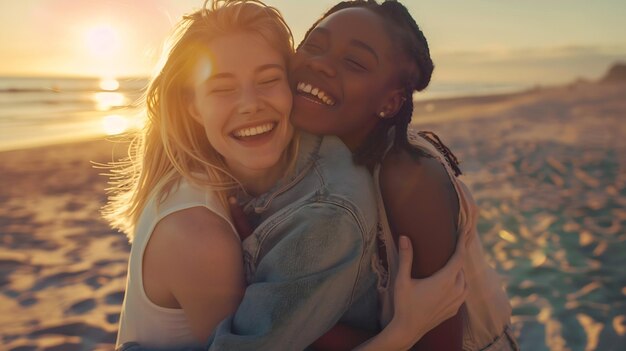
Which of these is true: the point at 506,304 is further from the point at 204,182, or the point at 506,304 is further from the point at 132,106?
the point at 132,106

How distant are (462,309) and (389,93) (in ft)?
3.48

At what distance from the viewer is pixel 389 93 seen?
8.84ft

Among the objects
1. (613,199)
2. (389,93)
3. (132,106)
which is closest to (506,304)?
(389,93)

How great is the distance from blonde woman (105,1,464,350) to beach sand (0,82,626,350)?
8.05 ft

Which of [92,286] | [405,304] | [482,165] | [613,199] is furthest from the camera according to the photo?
[482,165]

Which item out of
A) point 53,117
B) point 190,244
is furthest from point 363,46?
point 53,117

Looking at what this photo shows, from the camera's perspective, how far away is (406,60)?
8.78 feet

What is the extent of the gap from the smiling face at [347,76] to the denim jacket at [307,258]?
0.77ft

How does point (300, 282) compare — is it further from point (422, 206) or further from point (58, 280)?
point (58, 280)

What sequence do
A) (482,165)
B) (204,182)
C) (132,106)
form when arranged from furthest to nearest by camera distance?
1. (482,165)
2. (132,106)
3. (204,182)

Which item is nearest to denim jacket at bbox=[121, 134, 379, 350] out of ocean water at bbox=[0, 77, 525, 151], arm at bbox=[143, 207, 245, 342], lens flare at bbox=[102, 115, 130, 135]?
arm at bbox=[143, 207, 245, 342]

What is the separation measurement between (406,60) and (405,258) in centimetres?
93

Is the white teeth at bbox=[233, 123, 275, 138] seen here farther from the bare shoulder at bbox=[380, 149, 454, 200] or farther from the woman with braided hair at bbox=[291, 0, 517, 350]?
the bare shoulder at bbox=[380, 149, 454, 200]

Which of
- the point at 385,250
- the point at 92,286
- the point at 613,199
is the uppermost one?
the point at 385,250
